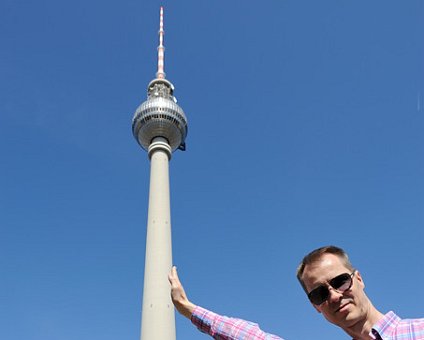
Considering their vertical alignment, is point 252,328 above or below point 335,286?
below

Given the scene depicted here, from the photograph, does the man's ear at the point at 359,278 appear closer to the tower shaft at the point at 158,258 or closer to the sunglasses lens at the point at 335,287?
the sunglasses lens at the point at 335,287

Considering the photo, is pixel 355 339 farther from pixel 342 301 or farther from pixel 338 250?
pixel 338 250

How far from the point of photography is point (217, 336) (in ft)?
12.8

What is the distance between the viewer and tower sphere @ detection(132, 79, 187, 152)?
71.1m

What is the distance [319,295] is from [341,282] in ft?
0.58

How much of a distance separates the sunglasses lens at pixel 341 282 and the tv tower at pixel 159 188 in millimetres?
49437

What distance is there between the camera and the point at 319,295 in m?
3.70

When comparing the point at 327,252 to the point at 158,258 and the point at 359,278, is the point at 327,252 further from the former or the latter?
the point at 158,258

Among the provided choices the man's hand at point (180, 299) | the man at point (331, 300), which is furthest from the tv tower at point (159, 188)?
the man at point (331, 300)

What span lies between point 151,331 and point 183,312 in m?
48.9

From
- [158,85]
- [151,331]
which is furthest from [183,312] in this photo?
[158,85]

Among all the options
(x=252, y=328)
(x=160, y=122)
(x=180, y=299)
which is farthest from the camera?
(x=160, y=122)

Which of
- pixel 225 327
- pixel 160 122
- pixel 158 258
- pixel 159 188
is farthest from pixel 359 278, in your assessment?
pixel 160 122

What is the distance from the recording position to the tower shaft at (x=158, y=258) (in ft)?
169
